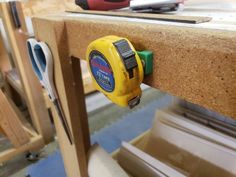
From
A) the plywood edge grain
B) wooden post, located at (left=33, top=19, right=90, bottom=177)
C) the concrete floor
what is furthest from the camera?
the concrete floor

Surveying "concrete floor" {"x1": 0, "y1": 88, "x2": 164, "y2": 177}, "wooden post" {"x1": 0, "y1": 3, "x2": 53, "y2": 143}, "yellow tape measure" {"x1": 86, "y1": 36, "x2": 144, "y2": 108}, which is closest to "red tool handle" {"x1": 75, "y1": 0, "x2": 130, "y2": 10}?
"yellow tape measure" {"x1": 86, "y1": 36, "x2": 144, "y2": 108}

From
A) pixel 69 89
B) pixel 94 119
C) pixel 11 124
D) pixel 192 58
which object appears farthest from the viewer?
pixel 94 119

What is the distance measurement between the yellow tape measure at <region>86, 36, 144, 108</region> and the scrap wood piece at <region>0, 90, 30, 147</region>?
0.73 metres

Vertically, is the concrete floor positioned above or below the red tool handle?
below

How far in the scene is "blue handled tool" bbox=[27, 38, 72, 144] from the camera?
1.21 feet

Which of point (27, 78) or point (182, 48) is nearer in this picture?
point (182, 48)

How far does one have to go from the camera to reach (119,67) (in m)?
0.21

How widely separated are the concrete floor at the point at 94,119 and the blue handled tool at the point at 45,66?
0.68 metres

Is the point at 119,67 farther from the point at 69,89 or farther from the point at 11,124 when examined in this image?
the point at 11,124

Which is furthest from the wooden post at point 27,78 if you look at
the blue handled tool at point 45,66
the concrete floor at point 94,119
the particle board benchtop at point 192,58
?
the particle board benchtop at point 192,58

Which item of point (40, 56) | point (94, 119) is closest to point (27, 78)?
point (94, 119)

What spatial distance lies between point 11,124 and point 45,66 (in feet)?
2.07

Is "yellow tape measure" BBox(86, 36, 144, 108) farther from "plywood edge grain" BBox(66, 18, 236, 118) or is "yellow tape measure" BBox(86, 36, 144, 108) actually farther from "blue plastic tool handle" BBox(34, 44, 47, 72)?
"blue plastic tool handle" BBox(34, 44, 47, 72)

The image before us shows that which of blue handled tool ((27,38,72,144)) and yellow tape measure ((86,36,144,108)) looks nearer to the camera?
yellow tape measure ((86,36,144,108))
